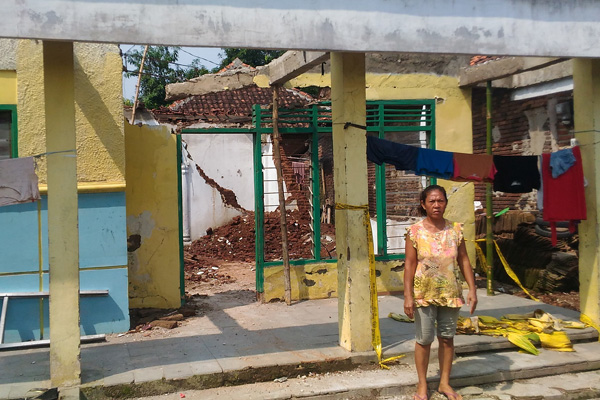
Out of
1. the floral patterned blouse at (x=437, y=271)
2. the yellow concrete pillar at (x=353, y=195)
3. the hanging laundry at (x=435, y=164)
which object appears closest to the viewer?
the floral patterned blouse at (x=437, y=271)

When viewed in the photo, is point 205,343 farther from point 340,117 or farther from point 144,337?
point 340,117

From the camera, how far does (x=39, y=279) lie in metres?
6.86

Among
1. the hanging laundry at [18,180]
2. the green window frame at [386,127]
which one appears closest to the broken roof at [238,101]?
the green window frame at [386,127]

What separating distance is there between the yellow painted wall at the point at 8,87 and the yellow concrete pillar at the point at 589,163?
6641mm

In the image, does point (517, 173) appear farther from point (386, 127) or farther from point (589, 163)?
point (386, 127)

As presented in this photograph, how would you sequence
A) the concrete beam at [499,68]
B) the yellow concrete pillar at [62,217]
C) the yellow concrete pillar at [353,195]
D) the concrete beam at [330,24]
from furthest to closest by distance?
1. the concrete beam at [499,68]
2. the yellow concrete pillar at [353,195]
3. the yellow concrete pillar at [62,217]
4. the concrete beam at [330,24]

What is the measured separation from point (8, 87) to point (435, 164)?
5.13 meters

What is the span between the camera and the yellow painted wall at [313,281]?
337 inches

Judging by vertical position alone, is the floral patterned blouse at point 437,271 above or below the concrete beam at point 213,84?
below

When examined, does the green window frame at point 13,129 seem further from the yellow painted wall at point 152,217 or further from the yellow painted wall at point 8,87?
the yellow painted wall at point 152,217

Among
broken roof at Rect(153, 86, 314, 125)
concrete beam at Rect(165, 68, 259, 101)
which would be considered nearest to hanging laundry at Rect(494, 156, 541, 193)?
concrete beam at Rect(165, 68, 259, 101)

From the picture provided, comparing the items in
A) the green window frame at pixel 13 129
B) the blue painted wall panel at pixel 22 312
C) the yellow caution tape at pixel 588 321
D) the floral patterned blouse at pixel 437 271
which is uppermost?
the green window frame at pixel 13 129

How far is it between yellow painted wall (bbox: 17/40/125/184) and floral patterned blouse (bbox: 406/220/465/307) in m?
4.04

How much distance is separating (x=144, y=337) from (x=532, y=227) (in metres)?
6.74
